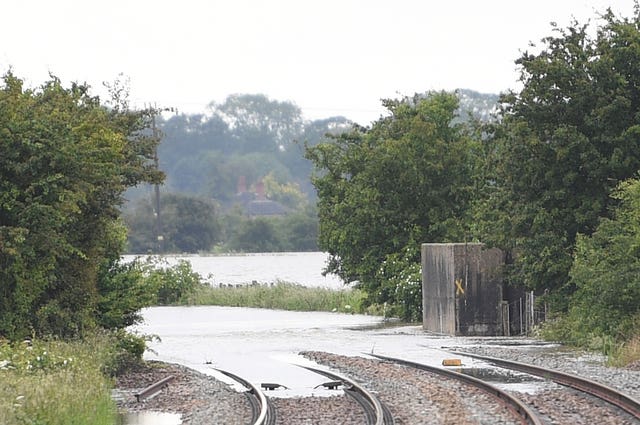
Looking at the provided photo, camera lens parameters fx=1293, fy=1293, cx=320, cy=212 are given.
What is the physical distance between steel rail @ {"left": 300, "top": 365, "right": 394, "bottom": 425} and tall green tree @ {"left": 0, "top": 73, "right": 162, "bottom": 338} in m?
6.87

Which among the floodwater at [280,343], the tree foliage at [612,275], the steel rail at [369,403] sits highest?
the tree foliage at [612,275]

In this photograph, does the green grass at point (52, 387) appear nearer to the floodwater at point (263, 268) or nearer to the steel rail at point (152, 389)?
the steel rail at point (152, 389)

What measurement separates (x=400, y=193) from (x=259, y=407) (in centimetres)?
3387

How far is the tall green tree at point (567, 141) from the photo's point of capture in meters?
36.6

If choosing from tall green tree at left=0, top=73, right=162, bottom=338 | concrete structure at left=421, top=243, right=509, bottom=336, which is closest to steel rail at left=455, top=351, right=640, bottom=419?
tall green tree at left=0, top=73, right=162, bottom=338

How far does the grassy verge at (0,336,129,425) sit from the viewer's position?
17031 millimetres

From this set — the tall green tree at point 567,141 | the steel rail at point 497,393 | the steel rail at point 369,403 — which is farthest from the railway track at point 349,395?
the tall green tree at point 567,141

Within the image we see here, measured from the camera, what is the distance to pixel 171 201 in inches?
5674

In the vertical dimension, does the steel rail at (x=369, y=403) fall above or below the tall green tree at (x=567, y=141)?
below

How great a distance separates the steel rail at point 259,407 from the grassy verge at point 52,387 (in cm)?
219

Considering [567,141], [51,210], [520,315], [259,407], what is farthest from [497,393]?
[520,315]

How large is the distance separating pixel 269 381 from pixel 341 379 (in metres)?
2.01

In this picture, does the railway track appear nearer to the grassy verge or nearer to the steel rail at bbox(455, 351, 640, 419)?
the grassy verge

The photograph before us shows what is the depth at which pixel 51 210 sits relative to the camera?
2723 centimetres
